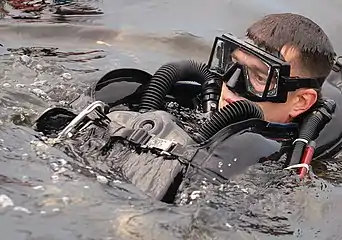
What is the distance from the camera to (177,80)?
3.99m

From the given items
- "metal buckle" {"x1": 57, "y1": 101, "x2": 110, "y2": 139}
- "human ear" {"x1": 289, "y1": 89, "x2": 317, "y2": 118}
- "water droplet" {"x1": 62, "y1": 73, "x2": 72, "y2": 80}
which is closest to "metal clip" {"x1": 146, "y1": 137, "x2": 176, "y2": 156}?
"metal buckle" {"x1": 57, "y1": 101, "x2": 110, "y2": 139}

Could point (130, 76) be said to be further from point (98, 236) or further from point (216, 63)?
point (98, 236)

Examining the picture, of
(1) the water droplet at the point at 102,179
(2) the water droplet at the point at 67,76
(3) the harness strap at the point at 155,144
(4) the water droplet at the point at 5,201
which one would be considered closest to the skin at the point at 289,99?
(3) the harness strap at the point at 155,144

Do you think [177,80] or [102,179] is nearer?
[102,179]

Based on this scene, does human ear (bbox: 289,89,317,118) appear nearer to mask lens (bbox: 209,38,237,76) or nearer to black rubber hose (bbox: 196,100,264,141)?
mask lens (bbox: 209,38,237,76)

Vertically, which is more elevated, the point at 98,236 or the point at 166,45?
the point at 98,236

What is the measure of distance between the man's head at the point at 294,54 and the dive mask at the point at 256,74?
0.11 ft

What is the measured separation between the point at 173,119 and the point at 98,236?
1.17m

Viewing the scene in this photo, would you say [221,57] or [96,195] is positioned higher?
[221,57]

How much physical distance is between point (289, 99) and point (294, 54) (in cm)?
25

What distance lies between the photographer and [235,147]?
3172mm

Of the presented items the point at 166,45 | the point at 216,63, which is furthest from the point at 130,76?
the point at 166,45

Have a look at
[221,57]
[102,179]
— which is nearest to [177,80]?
[221,57]

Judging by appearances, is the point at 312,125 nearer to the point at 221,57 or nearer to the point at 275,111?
the point at 275,111
